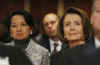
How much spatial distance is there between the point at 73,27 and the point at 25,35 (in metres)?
0.66

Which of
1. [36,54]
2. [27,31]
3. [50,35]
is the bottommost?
[36,54]

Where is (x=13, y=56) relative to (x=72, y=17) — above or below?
below

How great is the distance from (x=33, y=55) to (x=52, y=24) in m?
1.42

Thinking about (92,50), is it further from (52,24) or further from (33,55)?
(52,24)

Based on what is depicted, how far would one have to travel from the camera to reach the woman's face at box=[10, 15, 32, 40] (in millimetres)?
3672

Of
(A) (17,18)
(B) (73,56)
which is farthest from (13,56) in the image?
(B) (73,56)

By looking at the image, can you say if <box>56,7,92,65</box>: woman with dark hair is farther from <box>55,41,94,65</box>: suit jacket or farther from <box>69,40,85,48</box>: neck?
<box>55,41,94,65</box>: suit jacket

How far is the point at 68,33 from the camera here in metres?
3.29

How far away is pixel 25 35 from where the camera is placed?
12.3 ft

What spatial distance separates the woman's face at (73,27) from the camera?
323cm

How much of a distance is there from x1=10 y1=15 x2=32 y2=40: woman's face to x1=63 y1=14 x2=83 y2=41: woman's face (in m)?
0.50

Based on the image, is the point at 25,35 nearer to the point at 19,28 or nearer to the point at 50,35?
the point at 19,28

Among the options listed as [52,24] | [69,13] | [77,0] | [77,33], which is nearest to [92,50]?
[77,33]

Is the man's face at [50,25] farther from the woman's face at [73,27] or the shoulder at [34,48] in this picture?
the woman's face at [73,27]
